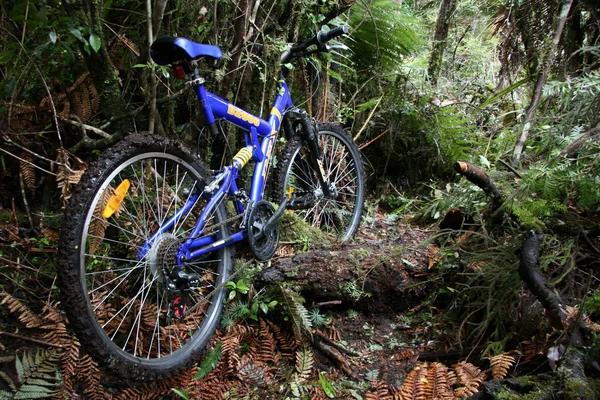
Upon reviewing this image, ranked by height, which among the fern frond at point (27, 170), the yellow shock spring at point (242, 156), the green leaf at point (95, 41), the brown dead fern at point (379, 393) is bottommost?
the brown dead fern at point (379, 393)

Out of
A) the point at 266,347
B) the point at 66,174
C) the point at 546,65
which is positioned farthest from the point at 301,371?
the point at 546,65

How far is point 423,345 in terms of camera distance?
2168 millimetres

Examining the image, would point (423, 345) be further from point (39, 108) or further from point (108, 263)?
point (39, 108)

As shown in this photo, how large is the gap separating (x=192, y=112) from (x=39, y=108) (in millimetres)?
897

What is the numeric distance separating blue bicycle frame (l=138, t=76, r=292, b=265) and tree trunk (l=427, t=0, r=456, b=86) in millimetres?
2419

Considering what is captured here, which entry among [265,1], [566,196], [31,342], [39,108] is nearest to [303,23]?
[265,1]

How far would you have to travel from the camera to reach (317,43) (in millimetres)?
2736

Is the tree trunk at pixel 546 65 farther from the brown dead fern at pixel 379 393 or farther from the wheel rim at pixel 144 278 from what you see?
the wheel rim at pixel 144 278

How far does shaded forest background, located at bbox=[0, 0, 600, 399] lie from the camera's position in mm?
1783

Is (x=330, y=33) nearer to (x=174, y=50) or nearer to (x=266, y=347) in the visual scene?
(x=174, y=50)

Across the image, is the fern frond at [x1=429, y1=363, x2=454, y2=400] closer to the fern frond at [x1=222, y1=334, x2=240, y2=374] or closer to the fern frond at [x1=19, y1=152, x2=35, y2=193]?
the fern frond at [x1=222, y1=334, x2=240, y2=374]

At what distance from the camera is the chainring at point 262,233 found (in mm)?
2460

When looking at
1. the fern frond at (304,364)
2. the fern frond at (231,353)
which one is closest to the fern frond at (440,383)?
the fern frond at (304,364)

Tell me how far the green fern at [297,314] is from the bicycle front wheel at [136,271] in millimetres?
369
